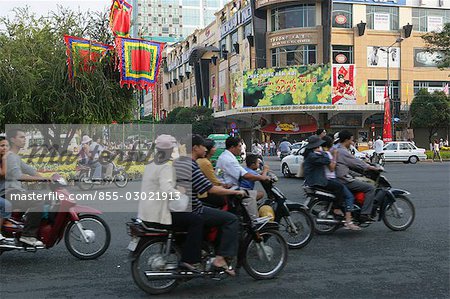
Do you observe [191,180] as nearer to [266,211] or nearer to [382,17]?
[266,211]

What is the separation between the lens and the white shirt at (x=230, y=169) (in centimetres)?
622

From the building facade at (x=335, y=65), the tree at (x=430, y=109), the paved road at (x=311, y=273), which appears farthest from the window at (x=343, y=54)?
the paved road at (x=311, y=273)

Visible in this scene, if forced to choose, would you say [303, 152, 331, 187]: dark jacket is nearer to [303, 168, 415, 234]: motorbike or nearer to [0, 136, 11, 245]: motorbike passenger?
[303, 168, 415, 234]: motorbike

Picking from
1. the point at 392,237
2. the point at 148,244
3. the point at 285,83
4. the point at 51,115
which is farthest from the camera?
the point at 285,83

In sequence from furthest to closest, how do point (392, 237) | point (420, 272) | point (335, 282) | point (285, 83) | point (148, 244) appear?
point (285, 83)
point (392, 237)
point (420, 272)
point (335, 282)
point (148, 244)

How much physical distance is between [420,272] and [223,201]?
2472mm

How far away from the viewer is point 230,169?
6.28 metres

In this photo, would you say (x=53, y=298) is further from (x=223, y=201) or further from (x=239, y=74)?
(x=239, y=74)

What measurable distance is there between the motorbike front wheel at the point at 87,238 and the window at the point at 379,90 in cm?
4248

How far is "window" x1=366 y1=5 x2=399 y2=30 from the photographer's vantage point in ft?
150

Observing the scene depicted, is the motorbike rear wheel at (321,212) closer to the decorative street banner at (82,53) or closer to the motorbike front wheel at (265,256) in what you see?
the motorbike front wheel at (265,256)

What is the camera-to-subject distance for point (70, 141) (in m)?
19.6

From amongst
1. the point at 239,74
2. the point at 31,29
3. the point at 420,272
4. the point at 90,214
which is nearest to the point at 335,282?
the point at 420,272

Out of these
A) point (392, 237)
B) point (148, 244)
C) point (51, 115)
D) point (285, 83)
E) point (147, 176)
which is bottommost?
point (392, 237)
